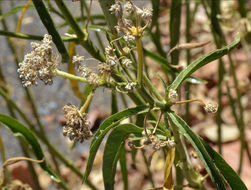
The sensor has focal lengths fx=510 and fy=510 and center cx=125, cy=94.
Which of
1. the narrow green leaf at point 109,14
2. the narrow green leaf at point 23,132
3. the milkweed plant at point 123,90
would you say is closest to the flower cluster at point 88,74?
the milkweed plant at point 123,90

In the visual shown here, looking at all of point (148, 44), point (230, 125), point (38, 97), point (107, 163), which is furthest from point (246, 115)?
point (107, 163)

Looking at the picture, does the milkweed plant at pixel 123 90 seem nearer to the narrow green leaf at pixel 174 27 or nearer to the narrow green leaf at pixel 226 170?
the narrow green leaf at pixel 226 170

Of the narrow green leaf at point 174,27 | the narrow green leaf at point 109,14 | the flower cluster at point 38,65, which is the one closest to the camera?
the flower cluster at point 38,65

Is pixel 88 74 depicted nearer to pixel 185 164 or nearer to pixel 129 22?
pixel 129 22

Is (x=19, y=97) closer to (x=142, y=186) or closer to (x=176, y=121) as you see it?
(x=142, y=186)

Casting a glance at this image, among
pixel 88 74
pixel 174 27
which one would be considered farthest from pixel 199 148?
pixel 174 27
